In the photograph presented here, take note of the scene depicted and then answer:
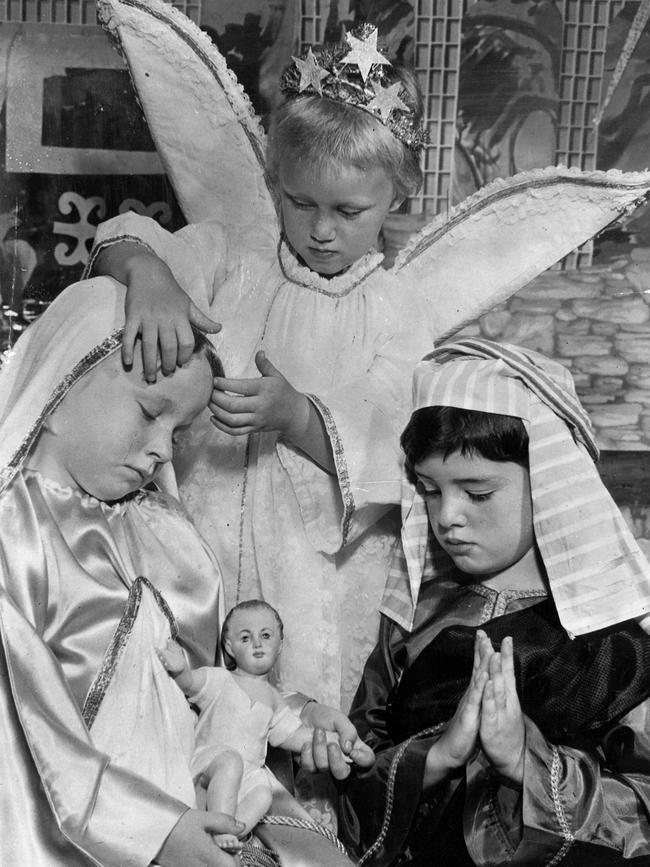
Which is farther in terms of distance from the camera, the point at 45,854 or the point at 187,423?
the point at 187,423

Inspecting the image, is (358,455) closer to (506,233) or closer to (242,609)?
(242,609)

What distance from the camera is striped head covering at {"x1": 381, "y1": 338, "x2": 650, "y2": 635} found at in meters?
1.96

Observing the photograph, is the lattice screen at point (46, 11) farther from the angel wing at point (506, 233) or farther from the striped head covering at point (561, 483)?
the striped head covering at point (561, 483)

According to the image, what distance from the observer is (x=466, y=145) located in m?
2.66

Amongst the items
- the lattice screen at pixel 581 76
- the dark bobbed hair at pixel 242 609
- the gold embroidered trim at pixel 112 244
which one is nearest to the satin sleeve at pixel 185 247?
the gold embroidered trim at pixel 112 244

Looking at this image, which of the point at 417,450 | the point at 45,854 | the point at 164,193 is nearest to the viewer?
the point at 45,854

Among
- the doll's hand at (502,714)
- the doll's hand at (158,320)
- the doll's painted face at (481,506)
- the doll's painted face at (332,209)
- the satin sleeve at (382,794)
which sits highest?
the doll's painted face at (332,209)

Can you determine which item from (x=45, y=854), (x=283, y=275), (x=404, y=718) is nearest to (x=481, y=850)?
(x=404, y=718)

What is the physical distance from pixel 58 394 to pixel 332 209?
0.54 meters

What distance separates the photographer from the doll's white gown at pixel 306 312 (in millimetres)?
2162

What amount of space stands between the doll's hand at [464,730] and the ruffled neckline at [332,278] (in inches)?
24.2

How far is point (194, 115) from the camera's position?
7.63 feet

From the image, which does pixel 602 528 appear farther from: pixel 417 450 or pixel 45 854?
pixel 45 854

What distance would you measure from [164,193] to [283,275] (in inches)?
18.5
